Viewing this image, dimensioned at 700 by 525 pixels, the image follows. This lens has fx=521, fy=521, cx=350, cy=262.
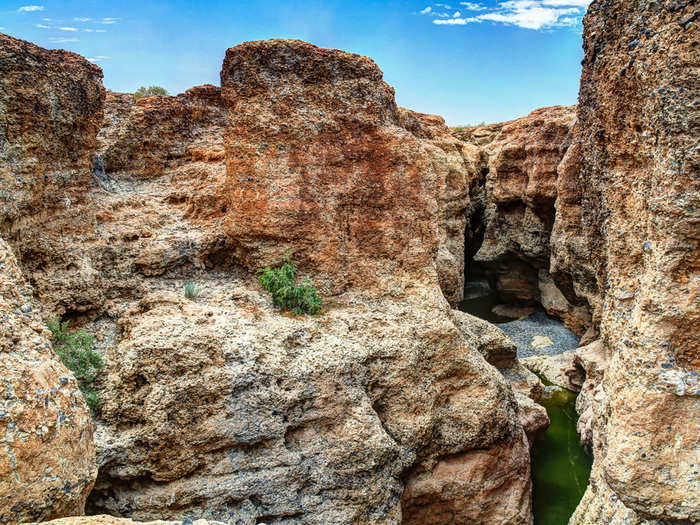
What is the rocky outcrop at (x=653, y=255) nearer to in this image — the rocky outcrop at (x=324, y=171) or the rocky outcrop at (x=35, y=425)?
the rocky outcrop at (x=324, y=171)

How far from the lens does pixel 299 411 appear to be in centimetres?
496

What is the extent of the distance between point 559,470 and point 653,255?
206 inches

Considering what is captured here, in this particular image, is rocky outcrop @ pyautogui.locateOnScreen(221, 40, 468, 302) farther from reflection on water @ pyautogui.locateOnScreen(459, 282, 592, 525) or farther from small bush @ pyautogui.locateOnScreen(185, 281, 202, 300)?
reflection on water @ pyautogui.locateOnScreen(459, 282, 592, 525)

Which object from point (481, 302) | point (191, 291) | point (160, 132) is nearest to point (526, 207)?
point (481, 302)

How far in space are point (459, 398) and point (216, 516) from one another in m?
2.94

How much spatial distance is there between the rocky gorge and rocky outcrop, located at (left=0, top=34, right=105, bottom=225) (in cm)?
2

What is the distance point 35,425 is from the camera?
9.28 ft

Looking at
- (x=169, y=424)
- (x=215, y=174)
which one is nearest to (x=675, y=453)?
(x=169, y=424)

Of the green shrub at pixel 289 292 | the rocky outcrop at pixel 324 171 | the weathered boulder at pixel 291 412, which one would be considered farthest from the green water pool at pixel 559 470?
the green shrub at pixel 289 292

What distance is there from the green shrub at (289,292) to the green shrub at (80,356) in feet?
5.93

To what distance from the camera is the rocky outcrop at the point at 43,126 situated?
4684mm

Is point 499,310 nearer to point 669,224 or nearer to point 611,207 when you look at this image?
point 611,207

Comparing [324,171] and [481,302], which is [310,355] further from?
[481,302]

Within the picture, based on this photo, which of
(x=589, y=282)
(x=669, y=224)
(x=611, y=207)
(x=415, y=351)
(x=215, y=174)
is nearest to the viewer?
(x=669, y=224)
